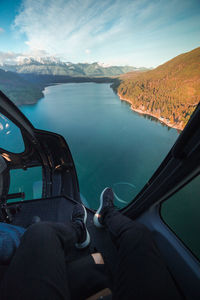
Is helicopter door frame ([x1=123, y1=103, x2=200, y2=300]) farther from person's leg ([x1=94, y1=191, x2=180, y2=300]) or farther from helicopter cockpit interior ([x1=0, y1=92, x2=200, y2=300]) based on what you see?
person's leg ([x1=94, y1=191, x2=180, y2=300])

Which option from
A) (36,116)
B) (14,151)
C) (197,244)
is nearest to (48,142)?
(14,151)

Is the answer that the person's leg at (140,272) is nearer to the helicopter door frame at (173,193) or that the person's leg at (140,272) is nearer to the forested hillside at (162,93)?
the helicopter door frame at (173,193)

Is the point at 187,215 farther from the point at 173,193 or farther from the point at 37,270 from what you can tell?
the point at 37,270

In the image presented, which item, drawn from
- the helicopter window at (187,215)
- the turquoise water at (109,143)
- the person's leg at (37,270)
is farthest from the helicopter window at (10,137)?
the helicopter window at (187,215)

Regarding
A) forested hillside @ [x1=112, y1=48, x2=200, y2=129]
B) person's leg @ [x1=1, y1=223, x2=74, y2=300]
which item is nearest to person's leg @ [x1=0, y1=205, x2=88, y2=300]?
person's leg @ [x1=1, y1=223, x2=74, y2=300]

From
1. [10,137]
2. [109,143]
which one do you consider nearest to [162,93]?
[109,143]
